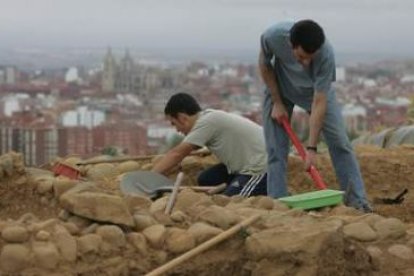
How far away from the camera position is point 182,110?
7.87m

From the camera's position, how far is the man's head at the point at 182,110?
785 centimetres

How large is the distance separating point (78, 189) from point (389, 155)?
480 cm

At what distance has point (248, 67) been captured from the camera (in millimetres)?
55844

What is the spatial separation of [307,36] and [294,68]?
60 cm

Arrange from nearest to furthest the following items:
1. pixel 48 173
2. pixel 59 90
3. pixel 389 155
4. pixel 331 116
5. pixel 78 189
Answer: pixel 78 189
pixel 331 116
pixel 48 173
pixel 389 155
pixel 59 90

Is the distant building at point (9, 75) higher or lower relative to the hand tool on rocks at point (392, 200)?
lower

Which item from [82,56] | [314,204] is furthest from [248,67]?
[314,204]

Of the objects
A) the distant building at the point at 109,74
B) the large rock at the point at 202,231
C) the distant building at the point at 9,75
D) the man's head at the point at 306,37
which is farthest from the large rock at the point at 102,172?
the distant building at the point at 9,75

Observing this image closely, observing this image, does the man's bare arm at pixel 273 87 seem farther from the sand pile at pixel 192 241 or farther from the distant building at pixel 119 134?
the distant building at pixel 119 134

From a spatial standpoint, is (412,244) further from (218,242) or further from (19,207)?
(19,207)

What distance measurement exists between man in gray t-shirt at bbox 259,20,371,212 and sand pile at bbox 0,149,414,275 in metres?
1.25

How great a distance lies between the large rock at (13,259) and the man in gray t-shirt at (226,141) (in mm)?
2696

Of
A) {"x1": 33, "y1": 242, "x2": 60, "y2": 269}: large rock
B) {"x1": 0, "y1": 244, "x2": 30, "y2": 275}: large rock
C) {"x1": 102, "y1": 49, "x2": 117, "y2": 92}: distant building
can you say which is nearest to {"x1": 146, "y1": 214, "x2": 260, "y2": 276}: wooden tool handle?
{"x1": 33, "y1": 242, "x2": 60, "y2": 269}: large rock

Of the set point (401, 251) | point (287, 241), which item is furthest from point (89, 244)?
point (401, 251)
